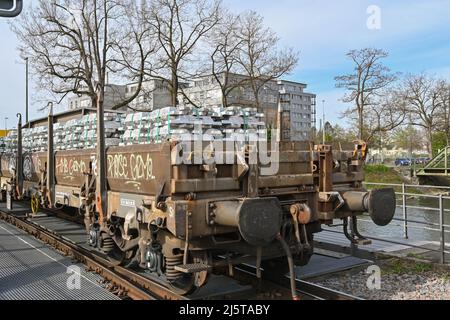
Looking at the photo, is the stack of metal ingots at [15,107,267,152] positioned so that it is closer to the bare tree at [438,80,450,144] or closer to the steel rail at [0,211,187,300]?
the steel rail at [0,211,187,300]

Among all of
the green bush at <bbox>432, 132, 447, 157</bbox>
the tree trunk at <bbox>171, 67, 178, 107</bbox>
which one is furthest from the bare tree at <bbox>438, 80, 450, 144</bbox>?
the tree trunk at <bbox>171, 67, 178, 107</bbox>

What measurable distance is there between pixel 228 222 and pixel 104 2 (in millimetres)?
22497

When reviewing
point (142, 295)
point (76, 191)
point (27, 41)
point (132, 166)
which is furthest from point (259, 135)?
point (27, 41)

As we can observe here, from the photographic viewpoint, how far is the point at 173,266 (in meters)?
5.12

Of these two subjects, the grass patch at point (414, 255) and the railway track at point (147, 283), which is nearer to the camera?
the railway track at point (147, 283)

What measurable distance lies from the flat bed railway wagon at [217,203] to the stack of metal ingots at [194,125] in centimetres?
33

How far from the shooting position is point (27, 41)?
24594mm

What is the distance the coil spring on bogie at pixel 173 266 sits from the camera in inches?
203

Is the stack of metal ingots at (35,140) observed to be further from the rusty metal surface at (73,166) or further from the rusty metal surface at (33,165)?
the rusty metal surface at (73,166)

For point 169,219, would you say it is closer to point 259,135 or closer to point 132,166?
point 132,166

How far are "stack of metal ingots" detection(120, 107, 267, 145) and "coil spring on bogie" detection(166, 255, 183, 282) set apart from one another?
141cm

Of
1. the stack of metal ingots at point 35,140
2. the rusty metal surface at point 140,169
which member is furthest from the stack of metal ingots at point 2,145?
the rusty metal surface at point 140,169

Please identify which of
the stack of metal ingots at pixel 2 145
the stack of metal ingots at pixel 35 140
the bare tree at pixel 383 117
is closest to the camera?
the stack of metal ingots at pixel 35 140

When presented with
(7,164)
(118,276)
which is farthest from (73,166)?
(7,164)
